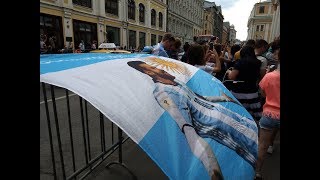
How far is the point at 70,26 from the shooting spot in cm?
2084

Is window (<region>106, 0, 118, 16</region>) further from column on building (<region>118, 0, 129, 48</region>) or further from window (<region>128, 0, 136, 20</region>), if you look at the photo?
window (<region>128, 0, 136, 20</region>)

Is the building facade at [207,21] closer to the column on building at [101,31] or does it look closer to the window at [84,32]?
the column on building at [101,31]

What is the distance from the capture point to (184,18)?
2082 inches

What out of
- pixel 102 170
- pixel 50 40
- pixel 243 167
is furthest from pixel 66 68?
pixel 50 40

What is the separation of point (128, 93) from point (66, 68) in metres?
0.46

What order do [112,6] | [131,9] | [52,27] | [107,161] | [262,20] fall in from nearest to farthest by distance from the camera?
[107,161] → [52,27] → [112,6] → [131,9] → [262,20]

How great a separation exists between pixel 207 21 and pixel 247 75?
80498 millimetres

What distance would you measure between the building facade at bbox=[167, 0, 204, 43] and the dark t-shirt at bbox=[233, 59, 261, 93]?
134 ft

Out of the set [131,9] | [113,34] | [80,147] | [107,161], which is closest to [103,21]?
[113,34]

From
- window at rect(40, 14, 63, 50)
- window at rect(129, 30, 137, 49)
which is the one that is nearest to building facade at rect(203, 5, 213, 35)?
window at rect(129, 30, 137, 49)

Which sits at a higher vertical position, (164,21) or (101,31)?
(164,21)

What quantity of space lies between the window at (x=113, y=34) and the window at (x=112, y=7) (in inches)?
65.9

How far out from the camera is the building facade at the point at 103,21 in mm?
19453

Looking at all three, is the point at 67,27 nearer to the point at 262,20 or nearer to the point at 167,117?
the point at 167,117
